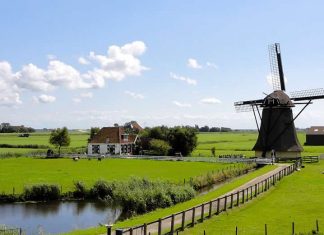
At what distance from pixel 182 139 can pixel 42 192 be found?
4827 centimetres

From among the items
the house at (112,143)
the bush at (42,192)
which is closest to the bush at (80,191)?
the bush at (42,192)

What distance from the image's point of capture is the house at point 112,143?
295 feet

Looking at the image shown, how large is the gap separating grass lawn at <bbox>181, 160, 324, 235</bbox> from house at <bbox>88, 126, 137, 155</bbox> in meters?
53.9

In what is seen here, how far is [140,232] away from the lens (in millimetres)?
20500

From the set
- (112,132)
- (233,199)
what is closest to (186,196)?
(233,199)

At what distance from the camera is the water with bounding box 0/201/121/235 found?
30375mm

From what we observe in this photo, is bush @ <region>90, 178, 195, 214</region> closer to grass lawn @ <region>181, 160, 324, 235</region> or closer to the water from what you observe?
the water

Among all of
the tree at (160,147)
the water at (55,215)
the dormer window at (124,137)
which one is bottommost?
the water at (55,215)

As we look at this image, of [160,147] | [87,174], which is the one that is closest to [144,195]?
[87,174]

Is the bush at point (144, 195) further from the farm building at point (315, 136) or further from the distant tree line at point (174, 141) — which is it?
the farm building at point (315, 136)

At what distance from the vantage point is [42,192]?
38219 mm

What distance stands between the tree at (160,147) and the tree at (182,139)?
1.54 metres

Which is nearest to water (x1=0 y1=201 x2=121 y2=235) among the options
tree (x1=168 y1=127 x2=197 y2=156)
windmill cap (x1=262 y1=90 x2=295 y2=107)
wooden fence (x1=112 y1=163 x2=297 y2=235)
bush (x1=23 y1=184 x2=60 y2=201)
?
bush (x1=23 y1=184 x2=60 y2=201)

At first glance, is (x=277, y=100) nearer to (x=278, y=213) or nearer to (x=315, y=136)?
(x=278, y=213)
